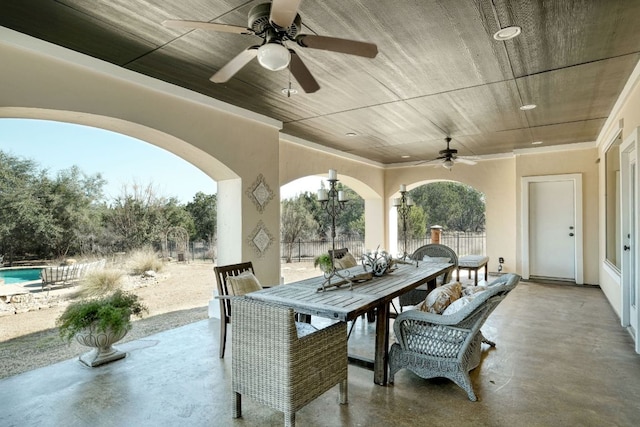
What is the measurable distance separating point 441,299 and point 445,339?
366mm

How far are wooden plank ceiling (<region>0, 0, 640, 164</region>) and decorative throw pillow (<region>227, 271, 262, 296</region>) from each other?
1.89 metres

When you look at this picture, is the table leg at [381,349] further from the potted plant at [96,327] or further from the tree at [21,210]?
the tree at [21,210]

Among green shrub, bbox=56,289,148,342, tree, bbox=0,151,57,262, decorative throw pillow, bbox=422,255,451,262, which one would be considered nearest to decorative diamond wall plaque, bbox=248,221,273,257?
green shrub, bbox=56,289,148,342

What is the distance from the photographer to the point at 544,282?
6.90m

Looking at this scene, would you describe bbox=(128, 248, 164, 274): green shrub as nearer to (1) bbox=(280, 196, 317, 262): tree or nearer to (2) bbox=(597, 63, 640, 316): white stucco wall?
(1) bbox=(280, 196, 317, 262): tree

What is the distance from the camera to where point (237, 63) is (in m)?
2.22

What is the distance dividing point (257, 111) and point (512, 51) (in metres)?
2.90

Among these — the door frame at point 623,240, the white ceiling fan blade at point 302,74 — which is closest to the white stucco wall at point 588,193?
the door frame at point 623,240

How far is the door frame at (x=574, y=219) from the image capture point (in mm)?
6598

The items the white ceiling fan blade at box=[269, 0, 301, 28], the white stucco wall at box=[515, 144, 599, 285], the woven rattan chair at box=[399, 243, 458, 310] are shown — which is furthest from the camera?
the white stucco wall at box=[515, 144, 599, 285]

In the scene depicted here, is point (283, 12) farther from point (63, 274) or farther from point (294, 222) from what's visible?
point (294, 222)

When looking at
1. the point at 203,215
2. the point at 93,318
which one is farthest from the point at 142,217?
the point at 93,318

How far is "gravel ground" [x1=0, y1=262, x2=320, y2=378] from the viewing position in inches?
136

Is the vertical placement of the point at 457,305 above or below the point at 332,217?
below
